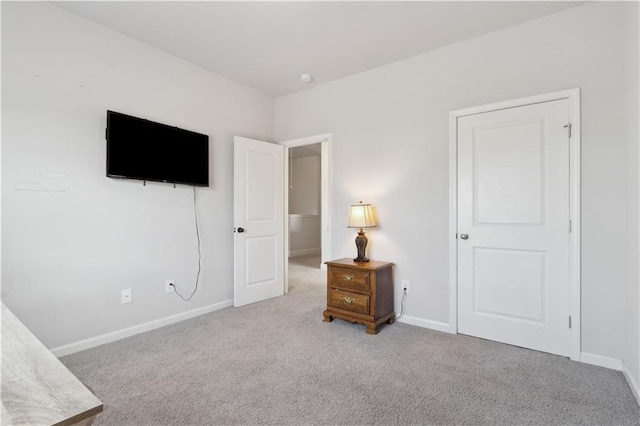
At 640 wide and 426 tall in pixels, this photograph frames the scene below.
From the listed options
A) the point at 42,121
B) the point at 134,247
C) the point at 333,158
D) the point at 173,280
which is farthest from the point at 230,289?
the point at 42,121

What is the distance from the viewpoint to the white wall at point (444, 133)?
227 cm

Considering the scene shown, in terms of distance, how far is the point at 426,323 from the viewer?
10.0 ft

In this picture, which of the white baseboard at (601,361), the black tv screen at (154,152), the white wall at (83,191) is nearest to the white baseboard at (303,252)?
→ the white wall at (83,191)

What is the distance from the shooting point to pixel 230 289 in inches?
147

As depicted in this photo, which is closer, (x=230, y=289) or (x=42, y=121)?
(x=42, y=121)

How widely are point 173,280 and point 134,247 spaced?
1.71ft

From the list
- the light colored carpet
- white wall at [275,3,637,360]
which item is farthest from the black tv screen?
the light colored carpet

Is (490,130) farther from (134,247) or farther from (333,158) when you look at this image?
(134,247)

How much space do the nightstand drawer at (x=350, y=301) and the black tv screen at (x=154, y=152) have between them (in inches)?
69.9

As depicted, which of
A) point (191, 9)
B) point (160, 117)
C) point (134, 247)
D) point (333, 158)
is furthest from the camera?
point (333, 158)

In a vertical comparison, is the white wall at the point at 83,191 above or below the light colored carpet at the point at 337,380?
above

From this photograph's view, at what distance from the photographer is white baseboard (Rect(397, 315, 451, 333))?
9.69 ft

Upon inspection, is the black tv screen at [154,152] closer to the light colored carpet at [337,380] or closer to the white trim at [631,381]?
the light colored carpet at [337,380]

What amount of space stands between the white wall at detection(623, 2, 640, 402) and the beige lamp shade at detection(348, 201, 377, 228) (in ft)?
6.13
